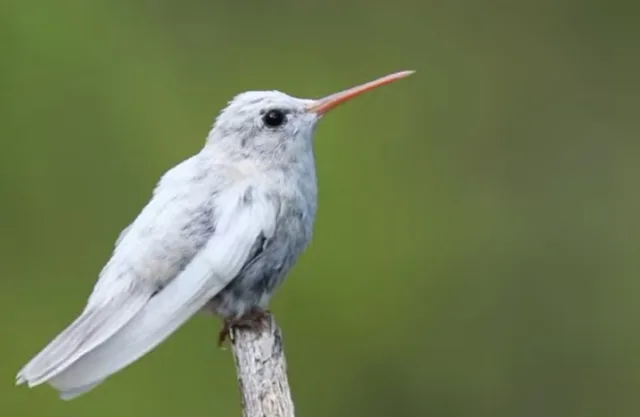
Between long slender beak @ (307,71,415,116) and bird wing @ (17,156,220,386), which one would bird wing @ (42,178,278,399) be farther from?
long slender beak @ (307,71,415,116)

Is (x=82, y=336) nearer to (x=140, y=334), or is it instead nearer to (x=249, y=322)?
(x=140, y=334)

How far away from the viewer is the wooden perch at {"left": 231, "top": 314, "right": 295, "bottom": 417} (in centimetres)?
210

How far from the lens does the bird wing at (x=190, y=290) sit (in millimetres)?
2057

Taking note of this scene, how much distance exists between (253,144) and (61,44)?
1819mm

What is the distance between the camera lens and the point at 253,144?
2.46m

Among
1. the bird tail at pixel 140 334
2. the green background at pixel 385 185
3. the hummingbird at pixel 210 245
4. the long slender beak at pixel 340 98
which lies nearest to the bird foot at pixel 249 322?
the hummingbird at pixel 210 245

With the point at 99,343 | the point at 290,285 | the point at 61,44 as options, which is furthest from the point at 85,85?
the point at 99,343

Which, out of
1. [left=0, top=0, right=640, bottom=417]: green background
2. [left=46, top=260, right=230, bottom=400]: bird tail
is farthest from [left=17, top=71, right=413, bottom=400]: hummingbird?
[left=0, top=0, right=640, bottom=417]: green background

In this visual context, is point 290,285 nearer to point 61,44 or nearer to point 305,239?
point 61,44

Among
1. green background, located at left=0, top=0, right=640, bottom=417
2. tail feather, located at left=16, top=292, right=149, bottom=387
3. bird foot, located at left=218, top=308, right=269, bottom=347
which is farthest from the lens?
green background, located at left=0, top=0, right=640, bottom=417

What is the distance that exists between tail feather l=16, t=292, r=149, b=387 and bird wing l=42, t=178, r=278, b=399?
0.4 inches

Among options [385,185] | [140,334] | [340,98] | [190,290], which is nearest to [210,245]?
[190,290]

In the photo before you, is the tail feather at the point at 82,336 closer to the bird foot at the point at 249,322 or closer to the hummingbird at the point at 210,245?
the hummingbird at the point at 210,245

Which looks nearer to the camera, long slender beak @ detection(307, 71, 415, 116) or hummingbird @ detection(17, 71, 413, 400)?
hummingbird @ detection(17, 71, 413, 400)
